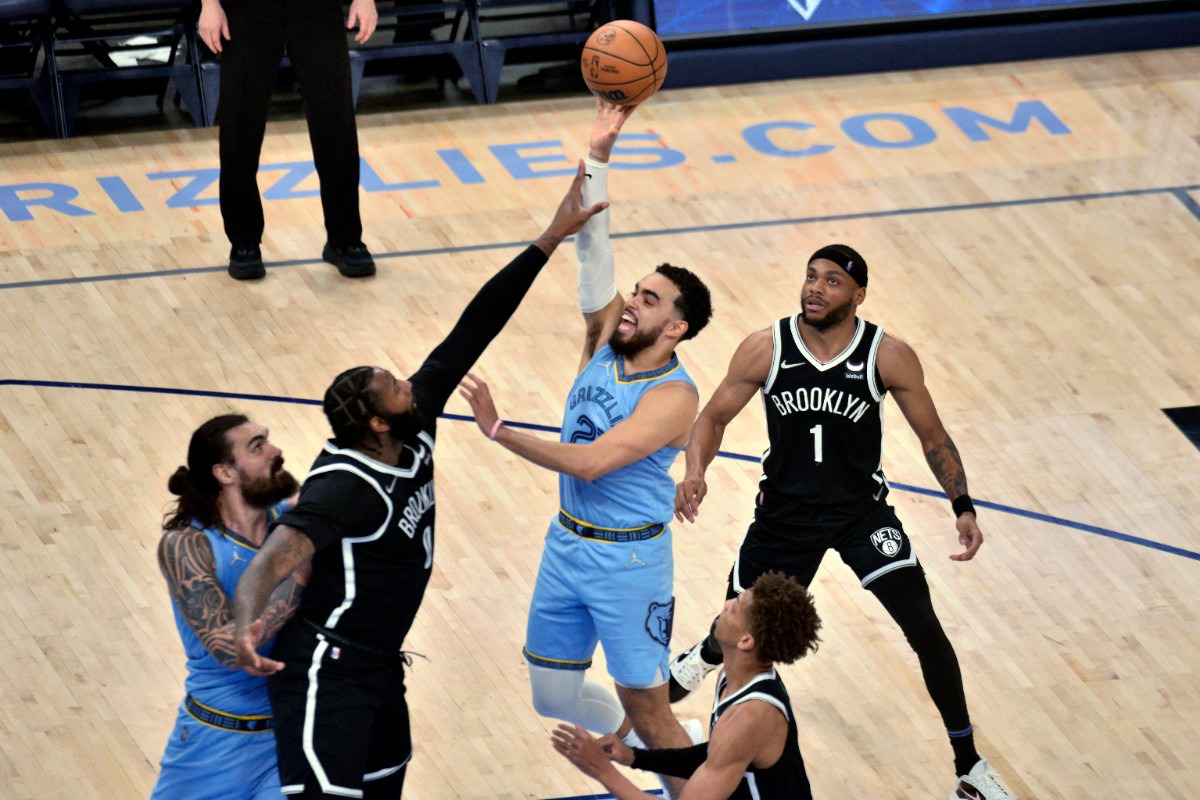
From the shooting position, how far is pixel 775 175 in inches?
398

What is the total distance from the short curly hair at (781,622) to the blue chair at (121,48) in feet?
22.9

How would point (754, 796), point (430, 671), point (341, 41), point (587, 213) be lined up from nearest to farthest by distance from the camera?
point (754, 796), point (587, 213), point (430, 671), point (341, 41)

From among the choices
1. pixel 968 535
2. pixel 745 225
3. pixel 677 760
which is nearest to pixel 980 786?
pixel 968 535

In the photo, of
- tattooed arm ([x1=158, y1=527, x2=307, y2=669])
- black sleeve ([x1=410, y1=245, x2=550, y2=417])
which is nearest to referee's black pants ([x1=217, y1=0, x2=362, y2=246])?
black sleeve ([x1=410, y1=245, x2=550, y2=417])

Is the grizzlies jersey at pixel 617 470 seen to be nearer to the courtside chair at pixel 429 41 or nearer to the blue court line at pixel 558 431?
the blue court line at pixel 558 431

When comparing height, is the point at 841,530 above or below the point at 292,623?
below

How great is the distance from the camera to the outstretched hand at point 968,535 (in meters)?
5.69

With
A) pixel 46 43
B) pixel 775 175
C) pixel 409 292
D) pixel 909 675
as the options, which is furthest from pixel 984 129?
pixel 46 43

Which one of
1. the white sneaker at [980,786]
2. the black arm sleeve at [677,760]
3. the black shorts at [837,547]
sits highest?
the black arm sleeve at [677,760]

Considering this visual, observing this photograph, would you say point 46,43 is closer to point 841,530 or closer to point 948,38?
point 948,38

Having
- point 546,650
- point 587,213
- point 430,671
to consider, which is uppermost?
point 587,213

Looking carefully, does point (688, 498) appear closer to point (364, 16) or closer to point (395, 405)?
point (395, 405)

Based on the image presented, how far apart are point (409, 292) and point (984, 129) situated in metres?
4.05

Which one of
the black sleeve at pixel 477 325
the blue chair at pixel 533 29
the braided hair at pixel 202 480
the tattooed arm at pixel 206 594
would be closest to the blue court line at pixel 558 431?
the black sleeve at pixel 477 325
